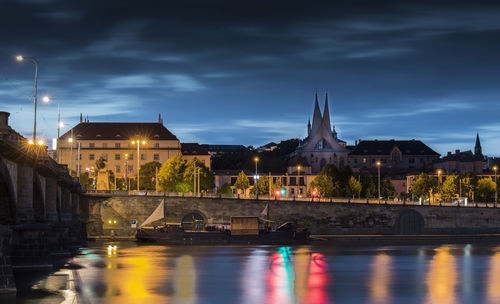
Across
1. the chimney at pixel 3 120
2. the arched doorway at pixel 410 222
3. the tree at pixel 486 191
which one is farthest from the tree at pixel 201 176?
the chimney at pixel 3 120

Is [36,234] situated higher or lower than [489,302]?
higher

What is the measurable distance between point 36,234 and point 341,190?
13204 centimetres

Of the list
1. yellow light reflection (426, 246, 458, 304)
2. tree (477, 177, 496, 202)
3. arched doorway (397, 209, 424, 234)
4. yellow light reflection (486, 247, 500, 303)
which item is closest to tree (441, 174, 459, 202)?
tree (477, 177, 496, 202)

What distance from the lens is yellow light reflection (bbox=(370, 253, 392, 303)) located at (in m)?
50.5

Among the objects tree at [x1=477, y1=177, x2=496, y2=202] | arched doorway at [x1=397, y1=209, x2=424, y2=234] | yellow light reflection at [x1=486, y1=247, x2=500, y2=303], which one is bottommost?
yellow light reflection at [x1=486, y1=247, x2=500, y2=303]

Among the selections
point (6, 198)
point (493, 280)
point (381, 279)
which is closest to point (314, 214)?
point (381, 279)

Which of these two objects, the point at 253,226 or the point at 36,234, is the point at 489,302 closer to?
the point at 36,234

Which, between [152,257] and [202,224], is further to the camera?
[202,224]

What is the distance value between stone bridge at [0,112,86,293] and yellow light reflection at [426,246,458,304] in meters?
27.1

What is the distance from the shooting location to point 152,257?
83062 mm

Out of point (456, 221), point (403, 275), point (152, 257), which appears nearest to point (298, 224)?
point (456, 221)

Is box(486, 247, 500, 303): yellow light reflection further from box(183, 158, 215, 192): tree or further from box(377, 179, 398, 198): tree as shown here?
box(377, 179, 398, 198): tree

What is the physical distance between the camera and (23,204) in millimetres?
57875

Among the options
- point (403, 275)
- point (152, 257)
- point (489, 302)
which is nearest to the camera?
point (489, 302)
